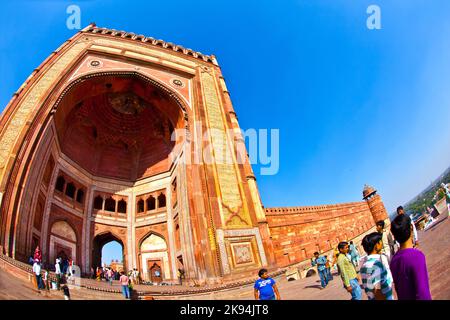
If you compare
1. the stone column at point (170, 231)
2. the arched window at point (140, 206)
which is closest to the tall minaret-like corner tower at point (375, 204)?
the stone column at point (170, 231)

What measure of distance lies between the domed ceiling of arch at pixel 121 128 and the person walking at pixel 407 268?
44.1 feet

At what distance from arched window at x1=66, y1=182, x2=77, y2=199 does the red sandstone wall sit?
10.4m

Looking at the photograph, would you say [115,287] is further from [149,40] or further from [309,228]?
[149,40]

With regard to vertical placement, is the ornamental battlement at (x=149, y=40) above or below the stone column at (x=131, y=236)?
above

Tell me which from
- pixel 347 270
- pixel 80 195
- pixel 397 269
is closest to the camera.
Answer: pixel 397 269

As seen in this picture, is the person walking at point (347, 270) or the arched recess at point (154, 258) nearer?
the person walking at point (347, 270)

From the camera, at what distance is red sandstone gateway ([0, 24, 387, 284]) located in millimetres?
9914

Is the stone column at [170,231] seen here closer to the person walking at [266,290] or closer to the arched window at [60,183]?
the arched window at [60,183]

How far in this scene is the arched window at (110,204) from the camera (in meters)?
15.2

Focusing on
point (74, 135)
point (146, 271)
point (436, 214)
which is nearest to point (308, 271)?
point (436, 214)

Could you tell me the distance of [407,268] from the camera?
172cm

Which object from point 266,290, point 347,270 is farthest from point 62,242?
point 347,270

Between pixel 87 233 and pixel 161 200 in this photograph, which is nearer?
pixel 87 233

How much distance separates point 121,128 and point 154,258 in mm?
8344
